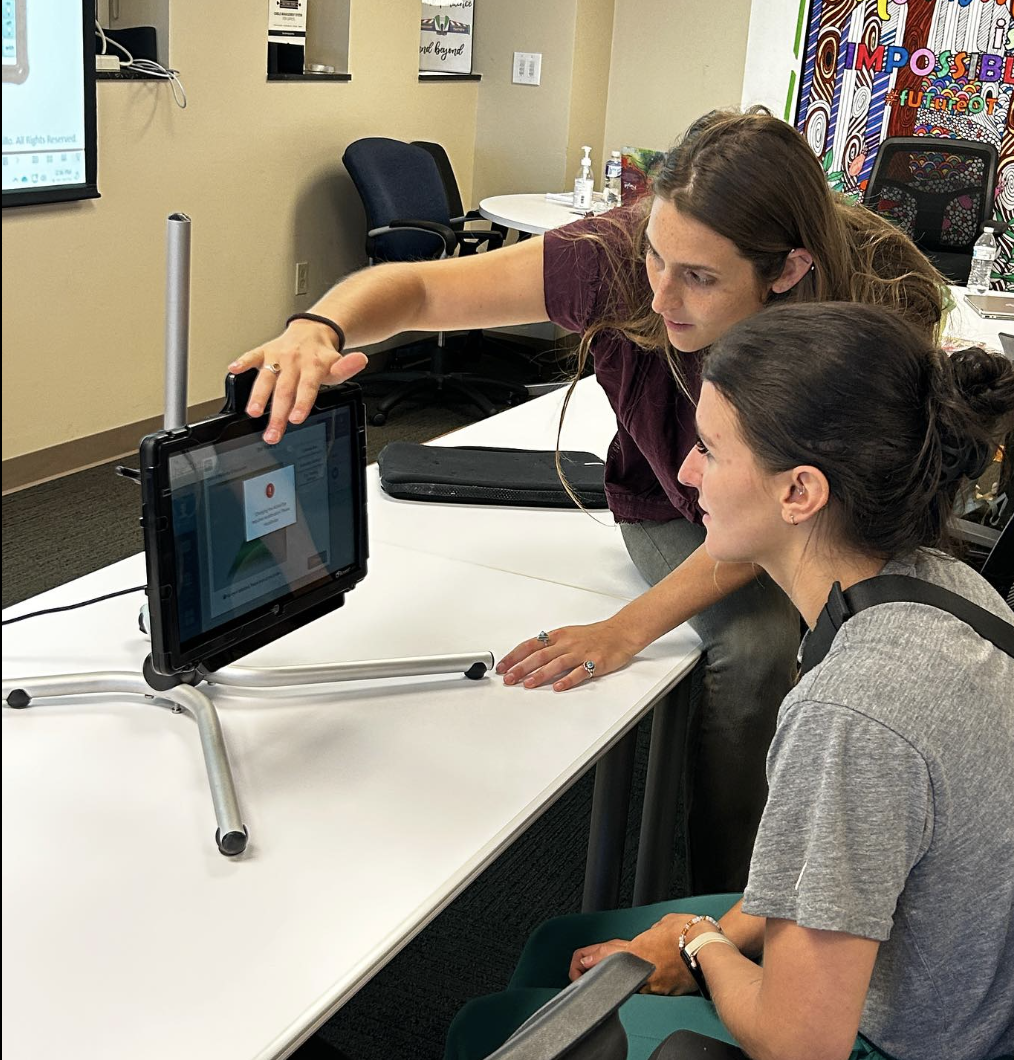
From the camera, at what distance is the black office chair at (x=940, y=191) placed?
4.62 metres

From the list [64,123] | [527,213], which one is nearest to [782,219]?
[64,123]

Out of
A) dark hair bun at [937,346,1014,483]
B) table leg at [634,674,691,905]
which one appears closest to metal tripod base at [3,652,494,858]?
table leg at [634,674,691,905]

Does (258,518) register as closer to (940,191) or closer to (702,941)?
(702,941)

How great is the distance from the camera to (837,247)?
53.9 inches

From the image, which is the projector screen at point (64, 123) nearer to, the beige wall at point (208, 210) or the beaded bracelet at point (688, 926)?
the beige wall at point (208, 210)

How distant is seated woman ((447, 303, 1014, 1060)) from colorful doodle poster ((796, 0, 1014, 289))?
4.80 meters

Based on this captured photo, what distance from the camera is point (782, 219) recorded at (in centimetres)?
132

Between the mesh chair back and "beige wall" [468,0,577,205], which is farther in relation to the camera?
"beige wall" [468,0,577,205]

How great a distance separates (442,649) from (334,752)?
0.27 m

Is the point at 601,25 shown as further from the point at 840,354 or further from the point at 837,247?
the point at 840,354

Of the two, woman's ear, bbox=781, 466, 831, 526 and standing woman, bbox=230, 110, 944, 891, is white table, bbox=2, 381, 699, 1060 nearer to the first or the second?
standing woman, bbox=230, 110, 944, 891

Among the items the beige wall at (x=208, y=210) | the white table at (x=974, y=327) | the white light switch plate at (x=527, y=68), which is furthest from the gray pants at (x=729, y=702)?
the white light switch plate at (x=527, y=68)

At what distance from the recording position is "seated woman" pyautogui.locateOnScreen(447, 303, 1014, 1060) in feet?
2.83

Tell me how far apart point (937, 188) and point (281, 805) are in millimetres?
4337
